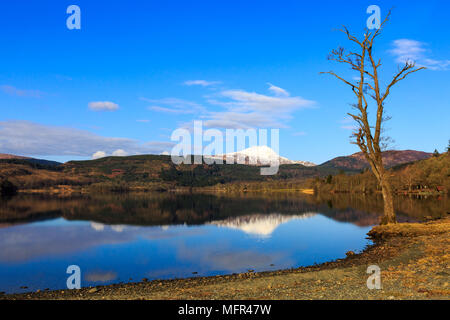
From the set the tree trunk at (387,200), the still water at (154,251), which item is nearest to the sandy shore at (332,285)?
the still water at (154,251)

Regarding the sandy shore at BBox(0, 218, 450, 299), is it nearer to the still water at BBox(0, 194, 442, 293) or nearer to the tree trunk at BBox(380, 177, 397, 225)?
the still water at BBox(0, 194, 442, 293)

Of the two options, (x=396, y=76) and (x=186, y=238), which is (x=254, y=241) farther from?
(x=396, y=76)

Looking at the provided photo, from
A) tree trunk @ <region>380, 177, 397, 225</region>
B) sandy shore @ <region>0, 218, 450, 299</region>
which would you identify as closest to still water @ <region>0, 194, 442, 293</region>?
tree trunk @ <region>380, 177, 397, 225</region>

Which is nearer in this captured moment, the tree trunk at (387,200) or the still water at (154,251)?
the still water at (154,251)

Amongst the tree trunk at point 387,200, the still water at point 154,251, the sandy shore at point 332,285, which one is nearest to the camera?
the sandy shore at point 332,285

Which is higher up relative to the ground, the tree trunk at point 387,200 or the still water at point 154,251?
the tree trunk at point 387,200

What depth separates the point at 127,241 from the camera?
39.8m

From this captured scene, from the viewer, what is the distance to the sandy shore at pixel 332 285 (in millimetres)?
12078

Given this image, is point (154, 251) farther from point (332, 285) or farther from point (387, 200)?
point (387, 200)

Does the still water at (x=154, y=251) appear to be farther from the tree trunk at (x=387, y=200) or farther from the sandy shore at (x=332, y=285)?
the sandy shore at (x=332, y=285)

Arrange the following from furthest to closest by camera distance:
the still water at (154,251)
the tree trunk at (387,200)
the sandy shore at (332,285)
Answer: the tree trunk at (387,200) → the still water at (154,251) → the sandy shore at (332,285)

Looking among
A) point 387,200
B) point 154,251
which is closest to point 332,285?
point 154,251
